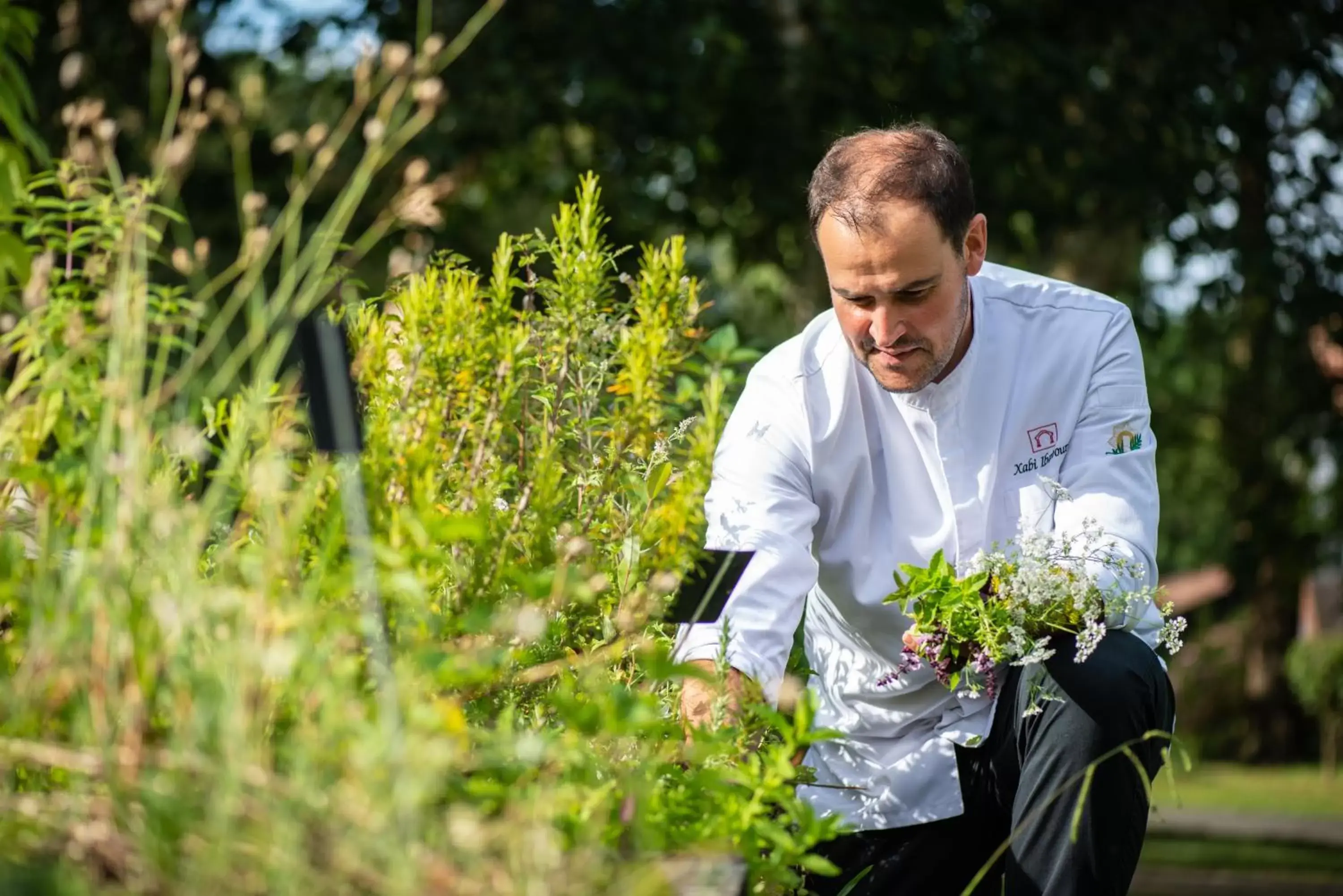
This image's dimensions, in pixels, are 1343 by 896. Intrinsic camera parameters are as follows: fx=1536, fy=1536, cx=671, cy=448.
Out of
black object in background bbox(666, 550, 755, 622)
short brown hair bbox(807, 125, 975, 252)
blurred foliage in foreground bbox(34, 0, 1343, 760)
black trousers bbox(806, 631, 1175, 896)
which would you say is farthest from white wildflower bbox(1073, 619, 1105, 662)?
blurred foliage in foreground bbox(34, 0, 1343, 760)

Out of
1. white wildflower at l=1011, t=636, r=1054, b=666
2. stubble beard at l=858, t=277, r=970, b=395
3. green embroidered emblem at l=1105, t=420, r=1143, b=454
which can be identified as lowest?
white wildflower at l=1011, t=636, r=1054, b=666

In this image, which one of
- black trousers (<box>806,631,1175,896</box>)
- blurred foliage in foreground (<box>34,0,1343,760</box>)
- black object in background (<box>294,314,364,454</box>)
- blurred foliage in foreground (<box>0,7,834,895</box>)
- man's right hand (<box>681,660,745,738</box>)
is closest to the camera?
blurred foliage in foreground (<box>0,7,834,895</box>)

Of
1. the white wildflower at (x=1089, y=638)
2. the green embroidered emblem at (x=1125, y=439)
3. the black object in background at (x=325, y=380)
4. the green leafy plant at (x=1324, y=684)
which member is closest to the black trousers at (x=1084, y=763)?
the white wildflower at (x=1089, y=638)

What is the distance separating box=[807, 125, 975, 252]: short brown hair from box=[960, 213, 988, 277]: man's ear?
0.04 metres

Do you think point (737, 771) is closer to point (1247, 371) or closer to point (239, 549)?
point (239, 549)

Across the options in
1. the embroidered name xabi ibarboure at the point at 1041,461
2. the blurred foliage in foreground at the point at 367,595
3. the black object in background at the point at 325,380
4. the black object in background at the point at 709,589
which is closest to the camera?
the blurred foliage in foreground at the point at 367,595

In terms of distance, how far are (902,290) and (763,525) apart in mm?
485

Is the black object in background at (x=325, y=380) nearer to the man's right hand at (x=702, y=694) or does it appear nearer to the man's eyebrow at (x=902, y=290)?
the man's right hand at (x=702, y=694)

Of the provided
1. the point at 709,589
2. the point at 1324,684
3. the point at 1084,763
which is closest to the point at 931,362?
the point at 1084,763

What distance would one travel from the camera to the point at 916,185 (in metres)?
2.76

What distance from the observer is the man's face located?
8.82 feet

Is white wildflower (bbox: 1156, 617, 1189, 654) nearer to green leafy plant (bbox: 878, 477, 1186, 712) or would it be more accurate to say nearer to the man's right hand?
green leafy plant (bbox: 878, 477, 1186, 712)

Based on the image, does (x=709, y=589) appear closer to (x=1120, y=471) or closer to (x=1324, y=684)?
(x=1120, y=471)

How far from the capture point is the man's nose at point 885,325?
2.76m
